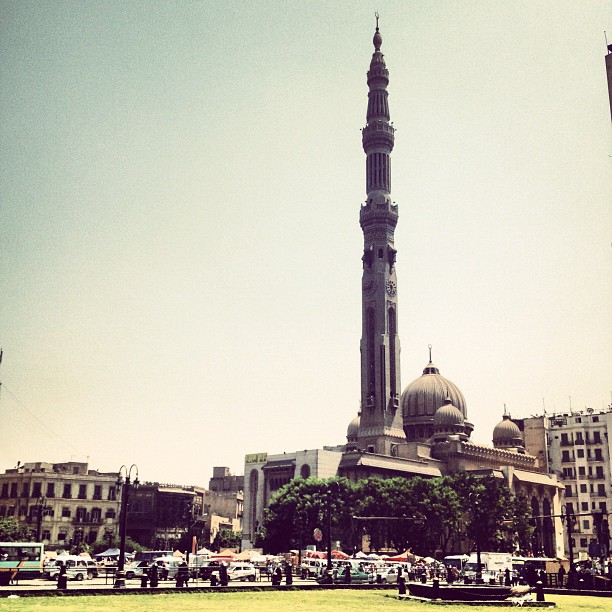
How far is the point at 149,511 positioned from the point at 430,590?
231ft

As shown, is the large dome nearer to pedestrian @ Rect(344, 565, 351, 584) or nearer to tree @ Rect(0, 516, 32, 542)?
tree @ Rect(0, 516, 32, 542)

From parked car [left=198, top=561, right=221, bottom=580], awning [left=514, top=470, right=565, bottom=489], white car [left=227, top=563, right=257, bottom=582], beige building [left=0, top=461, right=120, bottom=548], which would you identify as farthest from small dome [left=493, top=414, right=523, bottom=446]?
parked car [left=198, top=561, right=221, bottom=580]

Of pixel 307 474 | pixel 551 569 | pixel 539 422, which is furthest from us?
pixel 539 422

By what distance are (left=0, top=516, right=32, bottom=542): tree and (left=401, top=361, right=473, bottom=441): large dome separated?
57.5 meters

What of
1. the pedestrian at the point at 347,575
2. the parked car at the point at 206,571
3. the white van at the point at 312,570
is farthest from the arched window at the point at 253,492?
the pedestrian at the point at 347,575

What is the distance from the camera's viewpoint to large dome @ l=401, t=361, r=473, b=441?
114m

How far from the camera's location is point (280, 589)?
142 ft

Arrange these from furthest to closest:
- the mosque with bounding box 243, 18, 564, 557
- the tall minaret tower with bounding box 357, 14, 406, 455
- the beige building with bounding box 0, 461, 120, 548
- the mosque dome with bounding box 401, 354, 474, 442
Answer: the mosque dome with bounding box 401, 354, 474, 442 → the tall minaret tower with bounding box 357, 14, 406, 455 → the mosque with bounding box 243, 18, 564, 557 → the beige building with bounding box 0, 461, 120, 548

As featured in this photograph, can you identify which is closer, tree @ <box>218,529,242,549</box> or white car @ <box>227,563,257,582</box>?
white car @ <box>227,563,257,582</box>

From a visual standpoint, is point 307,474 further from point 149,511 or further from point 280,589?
point 280,589

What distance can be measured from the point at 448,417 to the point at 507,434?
15.5 meters

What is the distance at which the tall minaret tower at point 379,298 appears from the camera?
344 ft

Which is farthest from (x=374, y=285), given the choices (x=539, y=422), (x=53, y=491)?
(x=53, y=491)

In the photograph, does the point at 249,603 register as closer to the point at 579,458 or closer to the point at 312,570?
the point at 312,570
